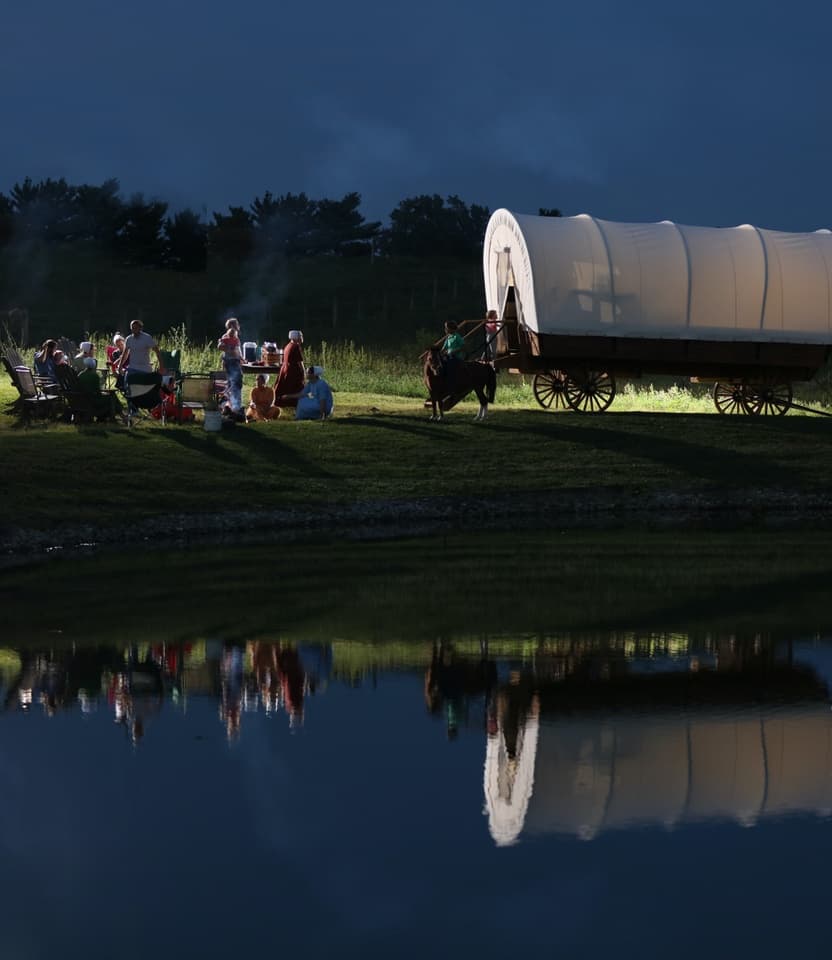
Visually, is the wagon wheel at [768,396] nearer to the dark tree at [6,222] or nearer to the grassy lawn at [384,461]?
the grassy lawn at [384,461]

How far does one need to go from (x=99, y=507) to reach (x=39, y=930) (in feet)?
42.8

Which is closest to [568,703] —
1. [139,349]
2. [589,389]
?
[139,349]

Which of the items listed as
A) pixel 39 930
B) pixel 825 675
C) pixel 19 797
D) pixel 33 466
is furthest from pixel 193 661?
pixel 33 466

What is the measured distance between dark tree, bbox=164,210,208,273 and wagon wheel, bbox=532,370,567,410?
44222 mm

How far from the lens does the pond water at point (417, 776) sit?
5.51 meters

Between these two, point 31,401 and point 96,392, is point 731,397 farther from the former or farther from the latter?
point 31,401

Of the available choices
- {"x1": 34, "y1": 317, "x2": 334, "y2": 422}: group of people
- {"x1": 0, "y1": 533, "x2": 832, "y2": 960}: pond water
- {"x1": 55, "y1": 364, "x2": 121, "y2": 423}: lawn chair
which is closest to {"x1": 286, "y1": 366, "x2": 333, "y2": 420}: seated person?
{"x1": 34, "y1": 317, "x2": 334, "y2": 422}: group of people

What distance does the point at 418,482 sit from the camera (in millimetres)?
20766

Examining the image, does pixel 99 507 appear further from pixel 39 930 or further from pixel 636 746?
pixel 39 930

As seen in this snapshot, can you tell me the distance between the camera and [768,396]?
28344 mm

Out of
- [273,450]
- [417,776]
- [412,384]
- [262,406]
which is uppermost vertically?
[412,384]

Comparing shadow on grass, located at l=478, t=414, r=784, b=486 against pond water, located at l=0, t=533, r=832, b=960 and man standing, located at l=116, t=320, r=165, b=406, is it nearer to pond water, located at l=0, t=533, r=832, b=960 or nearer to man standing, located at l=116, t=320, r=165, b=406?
man standing, located at l=116, t=320, r=165, b=406

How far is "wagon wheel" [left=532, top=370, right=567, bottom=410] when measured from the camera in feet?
90.7

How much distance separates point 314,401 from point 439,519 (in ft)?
17.5
